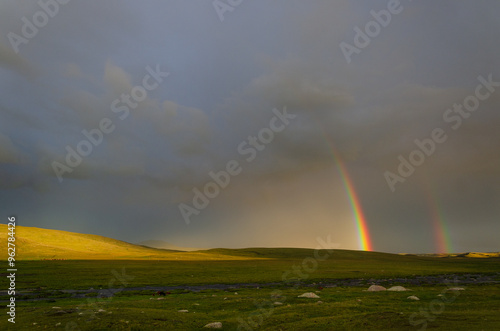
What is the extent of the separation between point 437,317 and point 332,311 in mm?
7029

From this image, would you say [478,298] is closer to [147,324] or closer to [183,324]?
[183,324]

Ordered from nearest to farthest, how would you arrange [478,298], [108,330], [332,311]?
1. [108,330]
2. [332,311]
3. [478,298]

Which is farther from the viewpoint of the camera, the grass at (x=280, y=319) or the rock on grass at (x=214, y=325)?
the rock on grass at (x=214, y=325)

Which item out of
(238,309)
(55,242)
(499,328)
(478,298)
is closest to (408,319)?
(499,328)

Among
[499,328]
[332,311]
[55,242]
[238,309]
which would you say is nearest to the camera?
[499,328]

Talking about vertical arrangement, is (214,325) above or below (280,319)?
above

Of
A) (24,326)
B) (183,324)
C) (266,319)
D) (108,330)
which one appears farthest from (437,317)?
(24,326)

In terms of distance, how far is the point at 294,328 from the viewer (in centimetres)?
1969

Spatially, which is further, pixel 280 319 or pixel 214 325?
pixel 280 319

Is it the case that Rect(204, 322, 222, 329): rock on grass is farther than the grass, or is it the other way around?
Rect(204, 322, 222, 329): rock on grass

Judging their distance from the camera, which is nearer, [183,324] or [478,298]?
[183,324]

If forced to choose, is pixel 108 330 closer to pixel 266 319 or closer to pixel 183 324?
pixel 183 324

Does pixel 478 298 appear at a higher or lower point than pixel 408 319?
lower

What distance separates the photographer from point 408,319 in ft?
64.8
